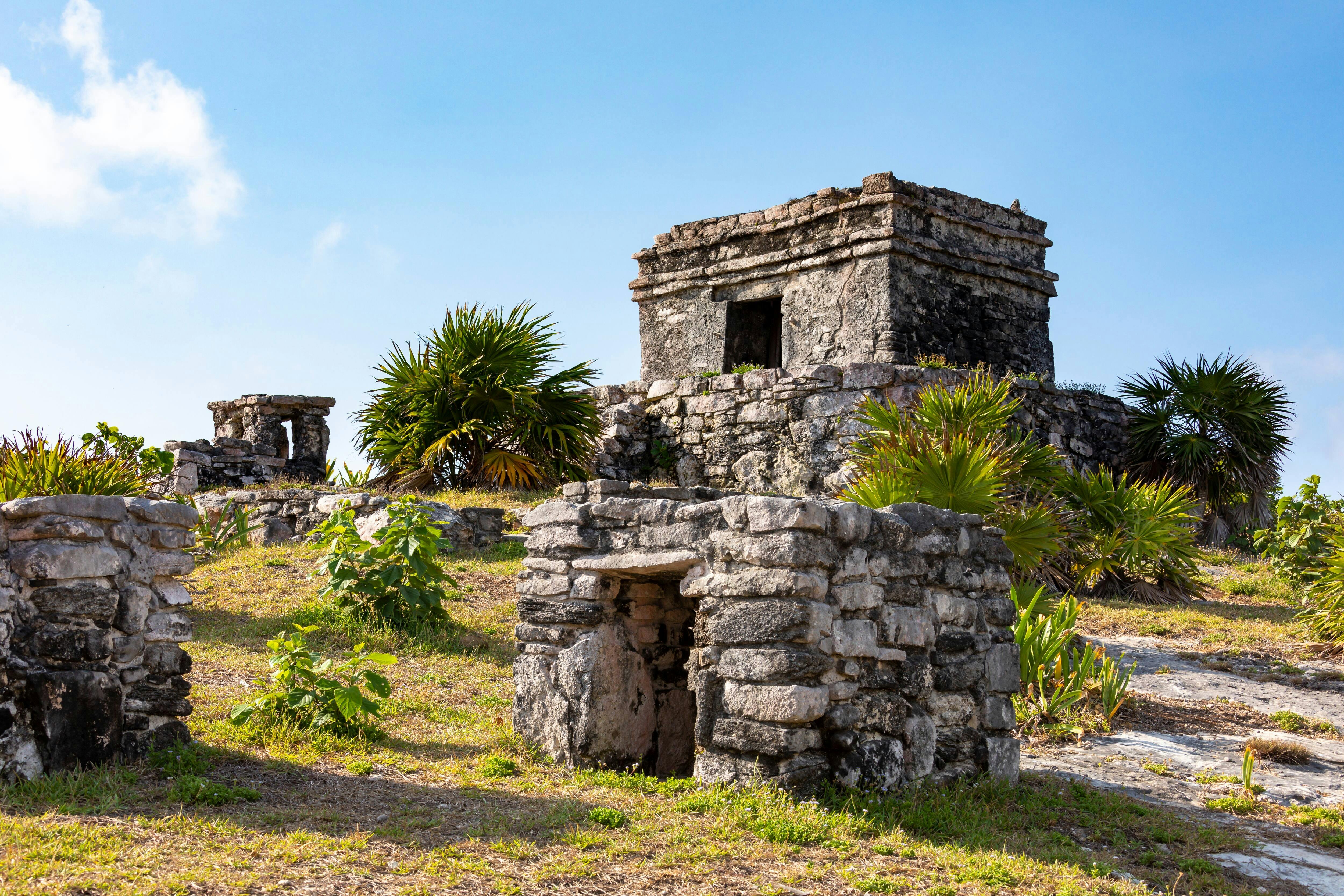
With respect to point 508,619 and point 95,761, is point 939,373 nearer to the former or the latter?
point 508,619

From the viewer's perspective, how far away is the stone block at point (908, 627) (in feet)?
18.6

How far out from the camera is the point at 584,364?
14.4 meters

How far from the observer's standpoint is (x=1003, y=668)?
6.31 metres

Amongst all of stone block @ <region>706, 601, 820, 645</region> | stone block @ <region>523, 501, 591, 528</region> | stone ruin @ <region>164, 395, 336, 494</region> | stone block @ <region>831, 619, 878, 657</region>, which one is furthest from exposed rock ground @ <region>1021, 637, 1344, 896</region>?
stone ruin @ <region>164, 395, 336, 494</region>

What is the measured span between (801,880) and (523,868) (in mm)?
1071

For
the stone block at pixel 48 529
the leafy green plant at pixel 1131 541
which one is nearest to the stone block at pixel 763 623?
the stone block at pixel 48 529

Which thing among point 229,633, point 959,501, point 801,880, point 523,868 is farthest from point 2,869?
point 959,501

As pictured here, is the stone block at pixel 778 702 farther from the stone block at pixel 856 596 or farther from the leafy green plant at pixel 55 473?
the leafy green plant at pixel 55 473

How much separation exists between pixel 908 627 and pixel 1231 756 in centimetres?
281

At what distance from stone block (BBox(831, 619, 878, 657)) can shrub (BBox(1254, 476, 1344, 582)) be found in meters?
8.59

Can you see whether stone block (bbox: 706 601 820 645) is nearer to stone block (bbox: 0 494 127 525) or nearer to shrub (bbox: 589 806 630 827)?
shrub (bbox: 589 806 630 827)

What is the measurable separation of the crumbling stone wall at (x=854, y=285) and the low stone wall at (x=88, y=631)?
8.88 meters

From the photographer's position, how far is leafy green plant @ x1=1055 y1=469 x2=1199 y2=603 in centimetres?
1153

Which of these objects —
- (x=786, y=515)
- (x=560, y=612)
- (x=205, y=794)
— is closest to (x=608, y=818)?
(x=560, y=612)
